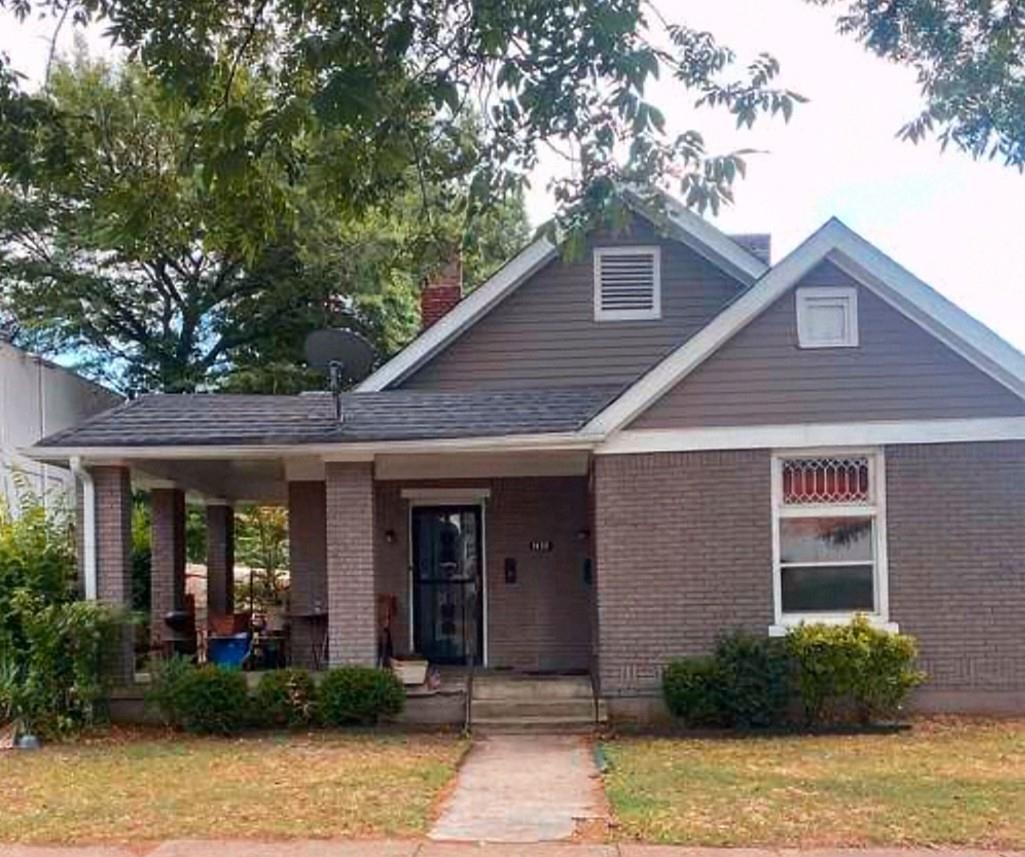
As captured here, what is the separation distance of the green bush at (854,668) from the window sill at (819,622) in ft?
1.13

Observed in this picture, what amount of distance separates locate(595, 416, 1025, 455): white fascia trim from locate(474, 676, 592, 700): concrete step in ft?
8.40

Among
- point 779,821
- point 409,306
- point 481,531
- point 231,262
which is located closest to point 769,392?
point 481,531

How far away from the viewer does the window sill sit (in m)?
13.1

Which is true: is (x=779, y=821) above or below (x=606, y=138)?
below

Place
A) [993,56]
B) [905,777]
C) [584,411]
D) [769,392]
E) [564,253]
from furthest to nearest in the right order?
1. [584,411]
2. [769,392]
3. [905,777]
4. [993,56]
5. [564,253]

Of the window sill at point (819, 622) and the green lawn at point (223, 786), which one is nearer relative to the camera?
the green lawn at point (223, 786)

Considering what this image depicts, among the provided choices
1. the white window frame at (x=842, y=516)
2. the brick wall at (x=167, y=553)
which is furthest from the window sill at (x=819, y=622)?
the brick wall at (x=167, y=553)

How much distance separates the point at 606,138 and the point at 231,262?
25.0 meters

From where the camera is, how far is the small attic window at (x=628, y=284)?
17.0m

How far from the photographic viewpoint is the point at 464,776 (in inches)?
407

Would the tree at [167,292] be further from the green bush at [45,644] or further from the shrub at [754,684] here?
the shrub at [754,684]

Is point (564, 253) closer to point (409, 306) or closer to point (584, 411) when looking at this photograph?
point (584, 411)

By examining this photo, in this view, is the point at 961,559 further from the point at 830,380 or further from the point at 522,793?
the point at 522,793

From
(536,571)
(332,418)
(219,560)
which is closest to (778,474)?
(536,571)
